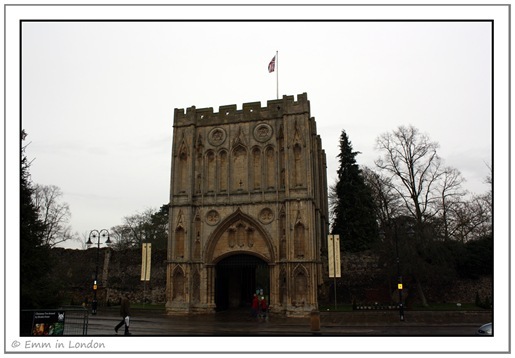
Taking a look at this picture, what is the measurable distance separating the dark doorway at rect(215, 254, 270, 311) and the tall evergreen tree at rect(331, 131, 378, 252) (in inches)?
422

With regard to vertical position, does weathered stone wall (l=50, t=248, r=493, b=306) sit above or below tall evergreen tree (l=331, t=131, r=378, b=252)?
below

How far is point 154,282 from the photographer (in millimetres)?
37875

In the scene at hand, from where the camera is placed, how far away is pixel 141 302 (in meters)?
37.7

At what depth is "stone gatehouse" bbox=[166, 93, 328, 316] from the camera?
2806cm

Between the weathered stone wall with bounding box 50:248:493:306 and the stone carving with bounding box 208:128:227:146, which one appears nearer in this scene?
the weathered stone wall with bounding box 50:248:493:306

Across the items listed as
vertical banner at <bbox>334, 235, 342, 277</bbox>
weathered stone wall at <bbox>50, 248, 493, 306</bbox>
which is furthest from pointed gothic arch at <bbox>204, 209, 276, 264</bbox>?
weathered stone wall at <bbox>50, 248, 493, 306</bbox>

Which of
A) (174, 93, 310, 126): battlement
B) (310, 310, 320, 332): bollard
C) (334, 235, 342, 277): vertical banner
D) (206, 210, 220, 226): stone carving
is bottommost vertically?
(310, 310, 320, 332): bollard

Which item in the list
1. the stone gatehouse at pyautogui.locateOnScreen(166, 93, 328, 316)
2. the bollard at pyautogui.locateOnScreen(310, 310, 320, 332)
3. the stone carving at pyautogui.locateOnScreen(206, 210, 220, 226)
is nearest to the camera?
the bollard at pyautogui.locateOnScreen(310, 310, 320, 332)

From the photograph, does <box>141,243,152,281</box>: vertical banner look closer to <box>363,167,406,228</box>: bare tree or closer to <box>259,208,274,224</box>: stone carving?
<box>259,208,274,224</box>: stone carving

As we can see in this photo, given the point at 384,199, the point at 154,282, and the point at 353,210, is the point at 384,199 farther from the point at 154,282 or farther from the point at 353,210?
the point at 154,282

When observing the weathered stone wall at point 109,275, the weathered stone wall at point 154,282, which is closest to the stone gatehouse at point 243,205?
the weathered stone wall at point 154,282

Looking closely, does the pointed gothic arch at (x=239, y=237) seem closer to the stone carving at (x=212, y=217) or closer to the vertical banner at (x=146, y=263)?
the stone carving at (x=212, y=217)

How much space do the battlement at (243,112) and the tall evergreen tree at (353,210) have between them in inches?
658
